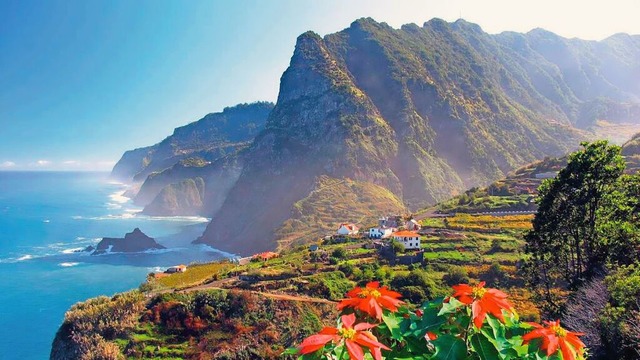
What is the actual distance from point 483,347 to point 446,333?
1.04 feet

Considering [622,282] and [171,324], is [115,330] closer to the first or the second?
[171,324]

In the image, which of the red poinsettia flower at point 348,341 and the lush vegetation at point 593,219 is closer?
the red poinsettia flower at point 348,341

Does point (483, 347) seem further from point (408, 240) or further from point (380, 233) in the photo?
point (380, 233)

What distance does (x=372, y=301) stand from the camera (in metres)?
3.48

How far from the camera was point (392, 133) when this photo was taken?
437 feet

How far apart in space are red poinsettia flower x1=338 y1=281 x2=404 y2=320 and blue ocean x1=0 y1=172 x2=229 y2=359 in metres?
58.8

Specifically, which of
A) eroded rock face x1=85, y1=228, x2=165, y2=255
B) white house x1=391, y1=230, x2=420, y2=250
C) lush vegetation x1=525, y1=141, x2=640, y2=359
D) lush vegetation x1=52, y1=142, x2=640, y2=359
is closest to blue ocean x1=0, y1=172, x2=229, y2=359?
eroded rock face x1=85, y1=228, x2=165, y2=255

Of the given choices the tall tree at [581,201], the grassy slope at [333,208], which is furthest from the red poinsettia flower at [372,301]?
the grassy slope at [333,208]

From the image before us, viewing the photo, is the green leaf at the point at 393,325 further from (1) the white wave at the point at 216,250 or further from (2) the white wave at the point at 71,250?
(2) the white wave at the point at 71,250

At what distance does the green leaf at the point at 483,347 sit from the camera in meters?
3.12

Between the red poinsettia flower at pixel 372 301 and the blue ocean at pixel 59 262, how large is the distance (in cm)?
5875

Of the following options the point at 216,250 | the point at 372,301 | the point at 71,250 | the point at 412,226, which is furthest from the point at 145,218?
the point at 372,301

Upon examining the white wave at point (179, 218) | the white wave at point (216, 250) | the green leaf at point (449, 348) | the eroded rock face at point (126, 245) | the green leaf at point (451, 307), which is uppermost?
the green leaf at point (451, 307)

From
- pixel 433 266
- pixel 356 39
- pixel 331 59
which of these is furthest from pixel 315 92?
pixel 433 266
